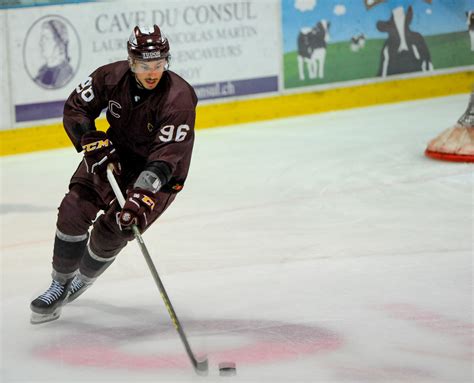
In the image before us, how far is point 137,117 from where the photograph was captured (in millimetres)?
3621

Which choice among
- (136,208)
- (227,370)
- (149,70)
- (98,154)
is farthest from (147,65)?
(227,370)

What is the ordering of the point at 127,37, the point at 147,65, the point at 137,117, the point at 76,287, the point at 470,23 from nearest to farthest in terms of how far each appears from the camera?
the point at 147,65 → the point at 137,117 → the point at 76,287 → the point at 127,37 → the point at 470,23

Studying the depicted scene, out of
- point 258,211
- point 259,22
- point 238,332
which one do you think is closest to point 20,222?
point 258,211

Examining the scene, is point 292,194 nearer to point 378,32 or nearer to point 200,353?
point 200,353

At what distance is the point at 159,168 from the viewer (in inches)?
136

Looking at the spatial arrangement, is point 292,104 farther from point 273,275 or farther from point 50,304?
point 50,304

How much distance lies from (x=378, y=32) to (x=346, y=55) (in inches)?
14.4

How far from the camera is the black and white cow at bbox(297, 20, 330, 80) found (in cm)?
813

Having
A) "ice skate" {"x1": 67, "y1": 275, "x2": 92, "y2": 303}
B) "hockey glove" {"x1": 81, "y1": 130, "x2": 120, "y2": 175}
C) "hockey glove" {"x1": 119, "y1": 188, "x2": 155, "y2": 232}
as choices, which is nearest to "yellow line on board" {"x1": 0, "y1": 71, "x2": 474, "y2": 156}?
"ice skate" {"x1": 67, "y1": 275, "x2": 92, "y2": 303}

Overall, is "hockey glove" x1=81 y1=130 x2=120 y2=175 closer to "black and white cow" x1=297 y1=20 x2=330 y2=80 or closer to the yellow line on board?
the yellow line on board

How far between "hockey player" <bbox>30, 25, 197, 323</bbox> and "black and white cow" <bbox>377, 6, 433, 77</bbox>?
17.0ft

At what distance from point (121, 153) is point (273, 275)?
36.4 inches

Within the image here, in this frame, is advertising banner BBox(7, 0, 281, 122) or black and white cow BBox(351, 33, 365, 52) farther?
black and white cow BBox(351, 33, 365, 52)

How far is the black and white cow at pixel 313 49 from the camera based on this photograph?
8.13m
